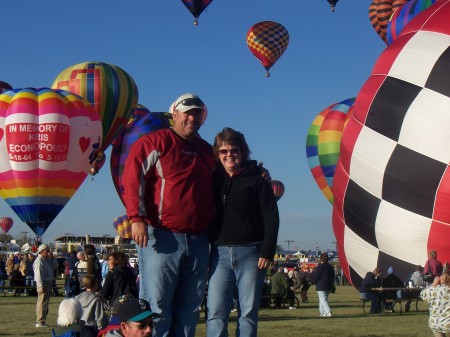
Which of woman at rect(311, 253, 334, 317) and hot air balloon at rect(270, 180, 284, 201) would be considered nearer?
woman at rect(311, 253, 334, 317)

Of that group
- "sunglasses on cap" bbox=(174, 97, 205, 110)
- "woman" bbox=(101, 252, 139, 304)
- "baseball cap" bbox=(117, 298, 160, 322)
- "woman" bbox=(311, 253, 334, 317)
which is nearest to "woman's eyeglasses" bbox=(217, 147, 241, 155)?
"sunglasses on cap" bbox=(174, 97, 205, 110)

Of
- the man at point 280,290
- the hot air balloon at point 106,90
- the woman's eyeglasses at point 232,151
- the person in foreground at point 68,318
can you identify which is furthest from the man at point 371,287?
the hot air balloon at point 106,90

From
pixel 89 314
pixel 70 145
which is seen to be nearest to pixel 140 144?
pixel 89 314

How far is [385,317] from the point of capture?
508 inches

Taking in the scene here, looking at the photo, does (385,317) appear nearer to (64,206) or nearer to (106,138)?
(64,206)

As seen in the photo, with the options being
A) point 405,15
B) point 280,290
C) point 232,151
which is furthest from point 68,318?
point 405,15

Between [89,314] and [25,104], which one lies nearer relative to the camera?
[89,314]

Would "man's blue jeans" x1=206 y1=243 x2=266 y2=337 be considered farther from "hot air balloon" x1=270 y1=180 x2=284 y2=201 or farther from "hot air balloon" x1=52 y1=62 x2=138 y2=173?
"hot air balloon" x1=270 y1=180 x2=284 y2=201

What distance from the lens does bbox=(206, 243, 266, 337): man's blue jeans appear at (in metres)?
4.58

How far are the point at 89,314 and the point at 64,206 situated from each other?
1751 centimetres

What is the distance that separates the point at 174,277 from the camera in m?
4.38

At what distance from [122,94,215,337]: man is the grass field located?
5251mm

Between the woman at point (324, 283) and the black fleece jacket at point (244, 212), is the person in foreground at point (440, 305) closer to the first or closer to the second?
the black fleece jacket at point (244, 212)

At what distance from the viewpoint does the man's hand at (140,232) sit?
4.29m
